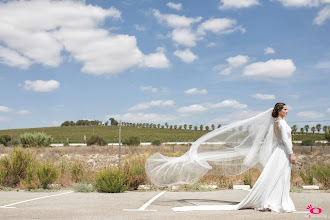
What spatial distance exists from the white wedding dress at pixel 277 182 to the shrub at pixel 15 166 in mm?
10581

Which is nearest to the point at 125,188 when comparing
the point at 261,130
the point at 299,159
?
the point at 261,130

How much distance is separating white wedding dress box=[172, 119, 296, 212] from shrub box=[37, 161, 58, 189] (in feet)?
27.5

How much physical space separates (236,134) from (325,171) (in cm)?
706

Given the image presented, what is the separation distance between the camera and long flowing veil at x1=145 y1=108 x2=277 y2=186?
8.39 m

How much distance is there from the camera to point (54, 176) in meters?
13.5

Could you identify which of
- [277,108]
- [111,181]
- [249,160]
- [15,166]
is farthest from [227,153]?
[15,166]

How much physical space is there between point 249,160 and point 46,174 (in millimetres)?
8518

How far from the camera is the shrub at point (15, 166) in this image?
1439 cm

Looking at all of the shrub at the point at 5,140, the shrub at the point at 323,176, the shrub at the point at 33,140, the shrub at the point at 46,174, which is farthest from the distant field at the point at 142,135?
the shrub at the point at 46,174

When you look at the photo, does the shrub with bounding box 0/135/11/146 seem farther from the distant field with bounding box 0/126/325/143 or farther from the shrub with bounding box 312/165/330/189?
the shrub with bounding box 312/165/330/189

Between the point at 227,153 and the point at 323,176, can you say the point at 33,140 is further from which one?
the point at 227,153

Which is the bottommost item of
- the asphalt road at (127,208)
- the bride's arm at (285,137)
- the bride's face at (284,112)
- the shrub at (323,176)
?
the asphalt road at (127,208)

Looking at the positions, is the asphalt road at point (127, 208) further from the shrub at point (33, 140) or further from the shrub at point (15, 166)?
the shrub at point (33, 140)

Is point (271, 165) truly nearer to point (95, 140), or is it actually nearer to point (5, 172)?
point (5, 172)
